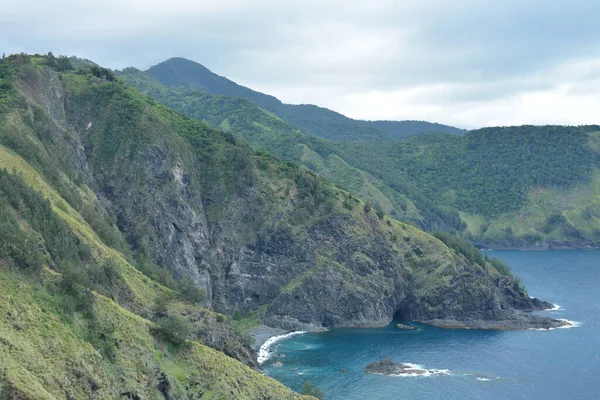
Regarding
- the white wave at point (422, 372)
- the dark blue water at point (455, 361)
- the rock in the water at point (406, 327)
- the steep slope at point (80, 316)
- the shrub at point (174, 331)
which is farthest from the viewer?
the rock in the water at point (406, 327)

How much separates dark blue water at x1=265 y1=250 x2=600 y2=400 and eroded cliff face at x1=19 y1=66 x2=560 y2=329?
35.4 ft

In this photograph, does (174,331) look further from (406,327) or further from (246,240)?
(406,327)

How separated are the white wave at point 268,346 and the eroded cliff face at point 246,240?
17.9 ft

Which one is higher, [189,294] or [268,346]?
[189,294]

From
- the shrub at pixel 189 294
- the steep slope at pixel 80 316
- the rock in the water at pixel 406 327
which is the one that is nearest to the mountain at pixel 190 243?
the shrub at pixel 189 294

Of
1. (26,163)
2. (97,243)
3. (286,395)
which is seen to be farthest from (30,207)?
(286,395)

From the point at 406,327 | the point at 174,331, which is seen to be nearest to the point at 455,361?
the point at 406,327

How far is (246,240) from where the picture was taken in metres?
189

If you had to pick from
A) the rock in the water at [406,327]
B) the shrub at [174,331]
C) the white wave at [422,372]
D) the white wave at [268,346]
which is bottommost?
the white wave at [268,346]

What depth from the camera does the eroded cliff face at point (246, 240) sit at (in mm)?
176750

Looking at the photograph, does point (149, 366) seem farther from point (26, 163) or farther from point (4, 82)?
point (4, 82)

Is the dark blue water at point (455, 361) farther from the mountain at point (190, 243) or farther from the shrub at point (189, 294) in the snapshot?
the shrub at point (189, 294)

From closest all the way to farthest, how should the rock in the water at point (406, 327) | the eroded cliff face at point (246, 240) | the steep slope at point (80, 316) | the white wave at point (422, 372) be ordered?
the steep slope at point (80, 316)
the white wave at point (422, 372)
the eroded cliff face at point (246, 240)
the rock in the water at point (406, 327)

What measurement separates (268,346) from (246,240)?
4113cm
